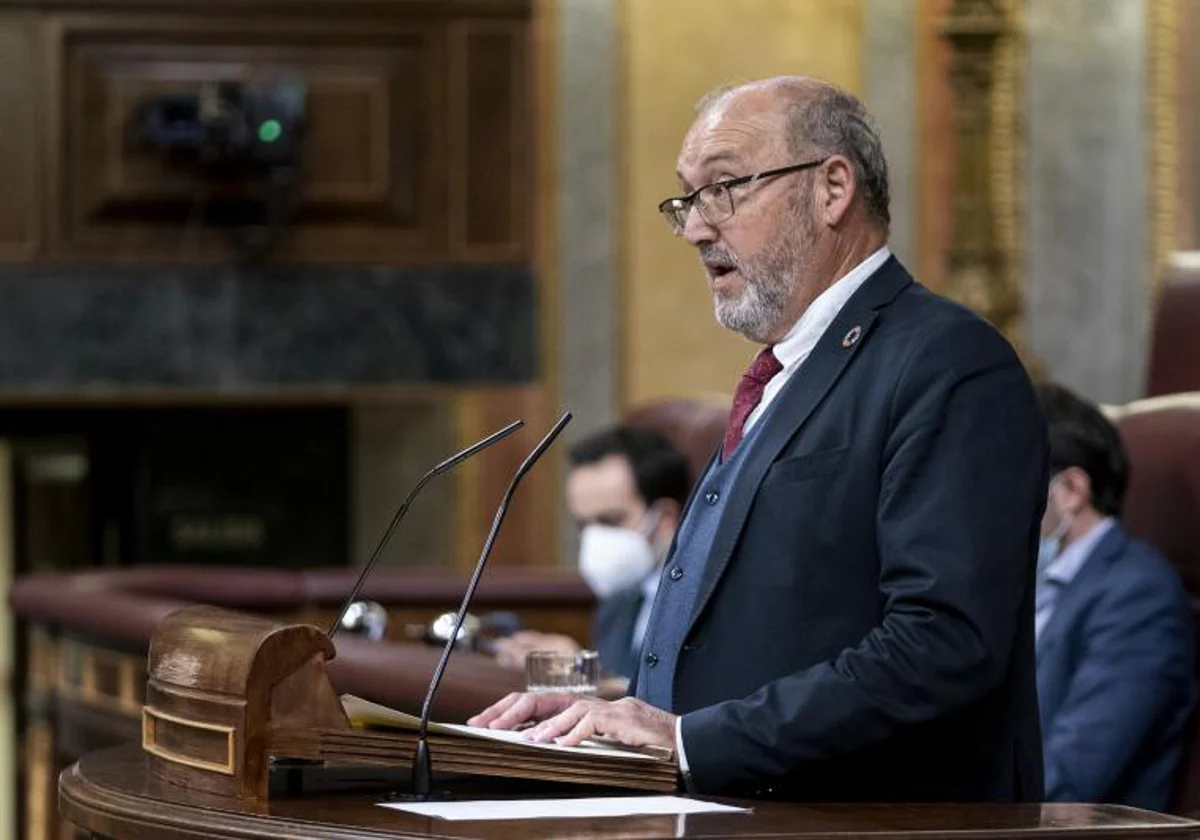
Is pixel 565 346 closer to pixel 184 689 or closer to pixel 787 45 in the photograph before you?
pixel 787 45

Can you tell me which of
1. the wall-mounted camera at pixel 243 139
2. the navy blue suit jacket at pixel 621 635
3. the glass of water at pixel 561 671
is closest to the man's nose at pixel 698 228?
the glass of water at pixel 561 671

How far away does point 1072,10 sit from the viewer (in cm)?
725

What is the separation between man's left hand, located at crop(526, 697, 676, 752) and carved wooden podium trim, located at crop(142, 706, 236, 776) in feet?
0.92

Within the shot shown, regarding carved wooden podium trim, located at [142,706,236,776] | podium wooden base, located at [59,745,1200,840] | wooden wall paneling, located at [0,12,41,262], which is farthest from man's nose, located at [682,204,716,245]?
wooden wall paneling, located at [0,12,41,262]

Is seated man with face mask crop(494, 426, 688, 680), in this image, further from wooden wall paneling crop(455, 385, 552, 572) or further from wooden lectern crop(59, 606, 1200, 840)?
wooden lectern crop(59, 606, 1200, 840)

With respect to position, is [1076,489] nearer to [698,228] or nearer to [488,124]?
[698,228]

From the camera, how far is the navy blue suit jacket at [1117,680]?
11.4ft

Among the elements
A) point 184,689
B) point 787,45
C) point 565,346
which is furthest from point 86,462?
point 184,689

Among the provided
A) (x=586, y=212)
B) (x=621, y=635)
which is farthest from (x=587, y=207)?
(x=621, y=635)

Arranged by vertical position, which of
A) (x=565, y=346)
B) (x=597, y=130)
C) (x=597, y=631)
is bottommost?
(x=597, y=631)

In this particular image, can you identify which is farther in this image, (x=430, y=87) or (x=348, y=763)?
(x=430, y=87)

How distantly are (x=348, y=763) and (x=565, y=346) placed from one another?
18.1ft

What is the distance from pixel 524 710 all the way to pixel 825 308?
52 cm

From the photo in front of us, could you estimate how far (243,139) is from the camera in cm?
735
